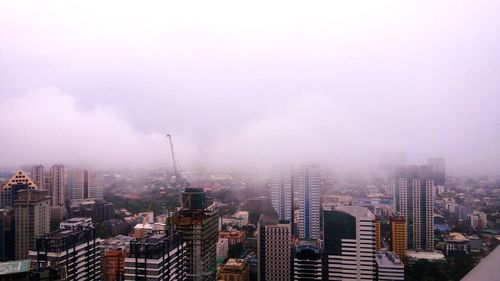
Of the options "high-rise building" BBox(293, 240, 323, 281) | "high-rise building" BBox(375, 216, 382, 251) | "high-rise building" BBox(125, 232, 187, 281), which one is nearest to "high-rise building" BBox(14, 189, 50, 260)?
"high-rise building" BBox(125, 232, 187, 281)

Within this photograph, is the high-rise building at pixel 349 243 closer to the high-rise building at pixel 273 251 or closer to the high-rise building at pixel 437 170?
the high-rise building at pixel 273 251

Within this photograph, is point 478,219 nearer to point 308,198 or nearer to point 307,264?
point 307,264

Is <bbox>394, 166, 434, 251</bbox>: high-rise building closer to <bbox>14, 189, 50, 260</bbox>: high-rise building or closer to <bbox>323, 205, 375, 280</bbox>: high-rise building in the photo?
<bbox>323, 205, 375, 280</bbox>: high-rise building

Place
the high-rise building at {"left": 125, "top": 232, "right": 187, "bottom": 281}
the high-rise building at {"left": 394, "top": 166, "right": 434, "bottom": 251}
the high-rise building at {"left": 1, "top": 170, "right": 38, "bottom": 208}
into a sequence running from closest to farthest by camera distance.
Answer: the high-rise building at {"left": 125, "top": 232, "right": 187, "bottom": 281}, the high-rise building at {"left": 394, "top": 166, "right": 434, "bottom": 251}, the high-rise building at {"left": 1, "top": 170, "right": 38, "bottom": 208}

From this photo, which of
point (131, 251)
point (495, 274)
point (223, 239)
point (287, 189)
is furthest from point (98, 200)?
point (495, 274)

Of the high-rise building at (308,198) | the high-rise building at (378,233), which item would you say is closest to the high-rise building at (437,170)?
the high-rise building at (378,233)

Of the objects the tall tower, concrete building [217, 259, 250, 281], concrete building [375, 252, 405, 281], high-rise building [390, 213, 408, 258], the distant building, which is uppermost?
the tall tower

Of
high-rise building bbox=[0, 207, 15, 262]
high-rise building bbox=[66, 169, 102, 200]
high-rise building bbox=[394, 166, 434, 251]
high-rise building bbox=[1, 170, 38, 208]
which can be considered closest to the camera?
high-rise building bbox=[0, 207, 15, 262]
